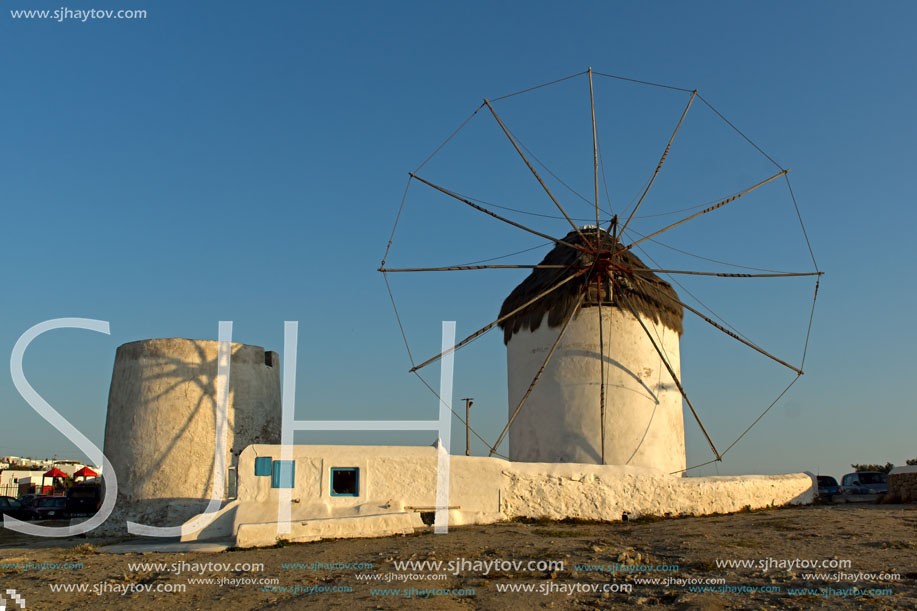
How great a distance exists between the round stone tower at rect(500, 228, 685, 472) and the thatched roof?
2 cm

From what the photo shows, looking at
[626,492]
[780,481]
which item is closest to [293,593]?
[626,492]

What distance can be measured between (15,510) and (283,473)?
44.3 feet

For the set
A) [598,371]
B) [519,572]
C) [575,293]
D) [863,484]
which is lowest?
[519,572]

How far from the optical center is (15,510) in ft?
72.9

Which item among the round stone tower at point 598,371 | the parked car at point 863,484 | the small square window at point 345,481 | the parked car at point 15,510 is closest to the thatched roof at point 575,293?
the round stone tower at point 598,371

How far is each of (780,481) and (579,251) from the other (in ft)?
22.6

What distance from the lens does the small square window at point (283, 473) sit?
13.5 m

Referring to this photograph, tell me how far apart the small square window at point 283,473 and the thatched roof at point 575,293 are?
703cm

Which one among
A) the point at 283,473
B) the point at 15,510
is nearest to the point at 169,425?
the point at 283,473

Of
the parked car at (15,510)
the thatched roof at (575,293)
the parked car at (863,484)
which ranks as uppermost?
the thatched roof at (575,293)

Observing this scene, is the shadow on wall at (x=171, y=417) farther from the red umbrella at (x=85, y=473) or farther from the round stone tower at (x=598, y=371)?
the red umbrella at (x=85, y=473)

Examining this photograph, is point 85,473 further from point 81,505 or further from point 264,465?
point 264,465

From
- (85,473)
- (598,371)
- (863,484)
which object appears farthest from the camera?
→ (85,473)

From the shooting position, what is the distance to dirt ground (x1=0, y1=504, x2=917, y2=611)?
7.62 metres
